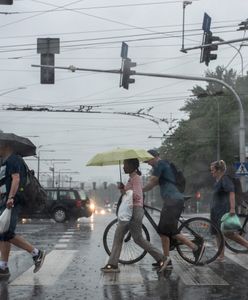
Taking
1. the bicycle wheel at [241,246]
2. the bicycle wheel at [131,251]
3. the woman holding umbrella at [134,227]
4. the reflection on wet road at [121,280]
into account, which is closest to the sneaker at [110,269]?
the woman holding umbrella at [134,227]

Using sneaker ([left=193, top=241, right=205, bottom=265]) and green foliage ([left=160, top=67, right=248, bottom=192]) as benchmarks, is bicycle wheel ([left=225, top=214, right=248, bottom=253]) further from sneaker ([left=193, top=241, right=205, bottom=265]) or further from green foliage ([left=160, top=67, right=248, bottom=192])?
green foliage ([left=160, top=67, right=248, bottom=192])

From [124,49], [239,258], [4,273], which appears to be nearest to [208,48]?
[124,49]

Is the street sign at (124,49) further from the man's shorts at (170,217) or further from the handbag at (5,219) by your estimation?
the handbag at (5,219)

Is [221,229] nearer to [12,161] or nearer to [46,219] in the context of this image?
[12,161]

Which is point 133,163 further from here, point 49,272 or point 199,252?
point 49,272

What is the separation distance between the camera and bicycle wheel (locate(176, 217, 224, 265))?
32.3ft

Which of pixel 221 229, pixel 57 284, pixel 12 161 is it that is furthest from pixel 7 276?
pixel 221 229

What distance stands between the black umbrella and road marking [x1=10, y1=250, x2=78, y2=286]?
1.83m

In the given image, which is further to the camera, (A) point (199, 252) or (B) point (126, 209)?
(A) point (199, 252)

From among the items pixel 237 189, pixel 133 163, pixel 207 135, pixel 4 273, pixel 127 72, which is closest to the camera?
pixel 4 273

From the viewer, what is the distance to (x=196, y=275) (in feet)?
28.7

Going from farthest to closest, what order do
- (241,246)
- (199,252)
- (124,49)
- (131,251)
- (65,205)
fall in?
(65,205)
(124,49)
(241,246)
(131,251)
(199,252)

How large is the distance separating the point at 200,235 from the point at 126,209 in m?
1.45

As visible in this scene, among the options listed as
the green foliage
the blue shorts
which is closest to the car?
the blue shorts
